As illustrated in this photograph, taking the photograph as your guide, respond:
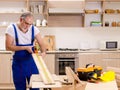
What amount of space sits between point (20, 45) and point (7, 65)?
2.45 meters

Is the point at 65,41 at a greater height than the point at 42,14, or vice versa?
the point at 42,14

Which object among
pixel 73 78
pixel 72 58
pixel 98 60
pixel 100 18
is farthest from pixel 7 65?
pixel 73 78

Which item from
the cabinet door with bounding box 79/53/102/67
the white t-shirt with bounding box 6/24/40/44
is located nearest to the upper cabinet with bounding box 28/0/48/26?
the cabinet door with bounding box 79/53/102/67

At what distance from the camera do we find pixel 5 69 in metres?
5.57

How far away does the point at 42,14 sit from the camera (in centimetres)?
601

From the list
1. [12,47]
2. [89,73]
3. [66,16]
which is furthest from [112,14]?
[89,73]

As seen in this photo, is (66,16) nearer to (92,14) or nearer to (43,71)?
(92,14)

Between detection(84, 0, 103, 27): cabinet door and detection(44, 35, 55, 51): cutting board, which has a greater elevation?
detection(84, 0, 103, 27): cabinet door

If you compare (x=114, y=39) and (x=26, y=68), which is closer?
(x=26, y=68)

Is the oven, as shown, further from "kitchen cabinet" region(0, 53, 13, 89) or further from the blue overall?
the blue overall

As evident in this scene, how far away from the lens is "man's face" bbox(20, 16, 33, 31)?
10.3ft

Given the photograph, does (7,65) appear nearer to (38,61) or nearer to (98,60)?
(98,60)

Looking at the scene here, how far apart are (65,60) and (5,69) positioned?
49.3 inches

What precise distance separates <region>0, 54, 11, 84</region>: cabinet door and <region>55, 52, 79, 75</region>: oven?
99 centimetres
